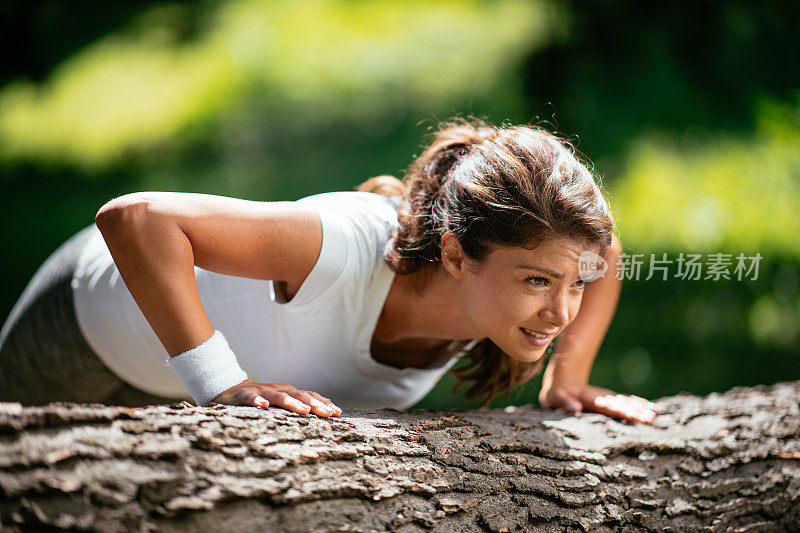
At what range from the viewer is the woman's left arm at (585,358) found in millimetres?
1487

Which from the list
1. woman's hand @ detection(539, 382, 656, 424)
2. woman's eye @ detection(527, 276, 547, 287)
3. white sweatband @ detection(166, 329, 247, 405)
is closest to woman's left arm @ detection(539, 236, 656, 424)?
woman's hand @ detection(539, 382, 656, 424)

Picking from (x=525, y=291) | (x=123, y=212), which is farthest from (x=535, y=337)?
(x=123, y=212)

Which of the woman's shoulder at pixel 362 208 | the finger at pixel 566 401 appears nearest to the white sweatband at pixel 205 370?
the woman's shoulder at pixel 362 208

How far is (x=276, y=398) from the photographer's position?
3.46ft

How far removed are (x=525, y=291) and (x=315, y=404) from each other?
418mm

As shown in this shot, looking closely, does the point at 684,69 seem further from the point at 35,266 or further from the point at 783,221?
the point at 35,266

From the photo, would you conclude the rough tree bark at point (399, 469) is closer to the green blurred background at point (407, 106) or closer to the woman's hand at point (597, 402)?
the woman's hand at point (597, 402)

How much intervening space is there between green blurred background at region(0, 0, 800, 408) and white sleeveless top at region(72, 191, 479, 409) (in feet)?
6.00

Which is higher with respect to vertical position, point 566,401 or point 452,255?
point 452,255

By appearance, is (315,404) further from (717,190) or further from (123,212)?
(717,190)

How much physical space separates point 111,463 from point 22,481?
0.09m

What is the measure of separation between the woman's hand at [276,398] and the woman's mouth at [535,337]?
39cm

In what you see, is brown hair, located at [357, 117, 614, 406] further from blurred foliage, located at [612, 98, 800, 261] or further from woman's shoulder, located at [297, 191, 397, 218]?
blurred foliage, located at [612, 98, 800, 261]

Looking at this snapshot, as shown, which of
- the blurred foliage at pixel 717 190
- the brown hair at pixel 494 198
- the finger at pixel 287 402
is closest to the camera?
the finger at pixel 287 402
